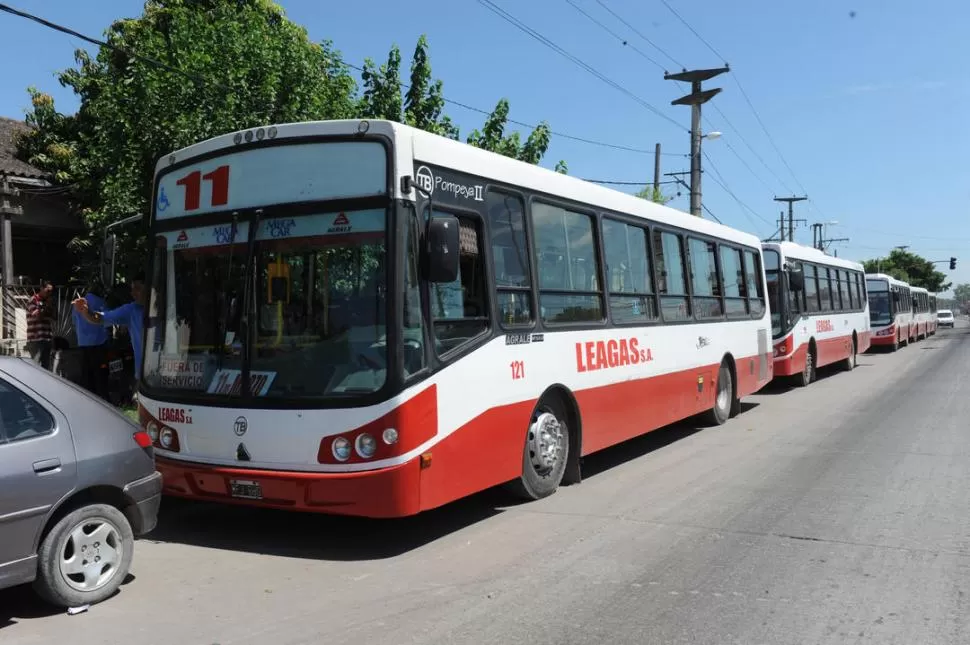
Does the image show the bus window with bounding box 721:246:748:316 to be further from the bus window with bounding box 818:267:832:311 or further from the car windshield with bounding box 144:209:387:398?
the car windshield with bounding box 144:209:387:398

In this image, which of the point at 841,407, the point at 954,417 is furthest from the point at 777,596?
the point at 841,407

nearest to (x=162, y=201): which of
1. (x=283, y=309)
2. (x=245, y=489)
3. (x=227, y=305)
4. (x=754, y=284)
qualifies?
(x=227, y=305)

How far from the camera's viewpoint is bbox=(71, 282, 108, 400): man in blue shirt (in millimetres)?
10312

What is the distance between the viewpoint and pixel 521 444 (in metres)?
7.00

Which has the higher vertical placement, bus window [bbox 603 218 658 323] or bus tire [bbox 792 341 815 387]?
bus window [bbox 603 218 658 323]

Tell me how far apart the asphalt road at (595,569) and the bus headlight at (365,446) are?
2.55ft

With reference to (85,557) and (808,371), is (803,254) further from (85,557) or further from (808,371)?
(85,557)

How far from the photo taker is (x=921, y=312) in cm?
4231

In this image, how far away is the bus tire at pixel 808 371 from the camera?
729 inches

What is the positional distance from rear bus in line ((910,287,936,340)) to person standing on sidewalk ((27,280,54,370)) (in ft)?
119

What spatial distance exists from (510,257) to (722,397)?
6.71 metres

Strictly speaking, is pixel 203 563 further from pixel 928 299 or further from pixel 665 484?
pixel 928 299

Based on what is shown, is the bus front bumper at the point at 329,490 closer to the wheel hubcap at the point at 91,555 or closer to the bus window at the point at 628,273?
the wheel hubcap at the point at 91,555

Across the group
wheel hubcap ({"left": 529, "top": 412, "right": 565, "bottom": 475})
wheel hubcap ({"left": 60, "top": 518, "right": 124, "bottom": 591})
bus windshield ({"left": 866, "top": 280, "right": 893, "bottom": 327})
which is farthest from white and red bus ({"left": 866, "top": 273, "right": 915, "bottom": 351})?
wheel hubcap ({"left": 60, "top": 518, "right": 124, "bottom": 591})
